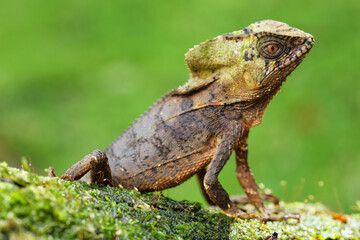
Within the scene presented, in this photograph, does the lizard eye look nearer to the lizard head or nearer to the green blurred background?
the lizard head

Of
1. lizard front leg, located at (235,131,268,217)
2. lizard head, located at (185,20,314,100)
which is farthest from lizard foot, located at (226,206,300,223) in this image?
lizard head, located at (185,20,314,100)

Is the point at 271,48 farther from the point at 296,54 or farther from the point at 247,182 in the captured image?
the point at 247,182

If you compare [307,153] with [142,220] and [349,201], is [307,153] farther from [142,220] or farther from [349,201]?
[142,220]

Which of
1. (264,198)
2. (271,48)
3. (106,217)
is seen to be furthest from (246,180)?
(106,217)

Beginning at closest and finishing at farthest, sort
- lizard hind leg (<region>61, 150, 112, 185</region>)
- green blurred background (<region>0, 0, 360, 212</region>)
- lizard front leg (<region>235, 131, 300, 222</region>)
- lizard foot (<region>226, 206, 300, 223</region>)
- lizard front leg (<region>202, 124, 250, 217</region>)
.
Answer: lizard hind leg (<region>61, 150, 112, 185</region>), lizard front leg (<region>202, 124, 250, 217</region>), lizard foot (<region>226, 206, 300, 223</region>), lizard front leg (<region>235, 131, 300, 222</region>), green blurred background (<region>0, 0, 360, 212</region>)

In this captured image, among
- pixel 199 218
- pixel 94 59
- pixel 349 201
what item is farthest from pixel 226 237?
pixel 94 59

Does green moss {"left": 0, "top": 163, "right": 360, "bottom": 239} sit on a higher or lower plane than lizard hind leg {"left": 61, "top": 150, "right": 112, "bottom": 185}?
lower
